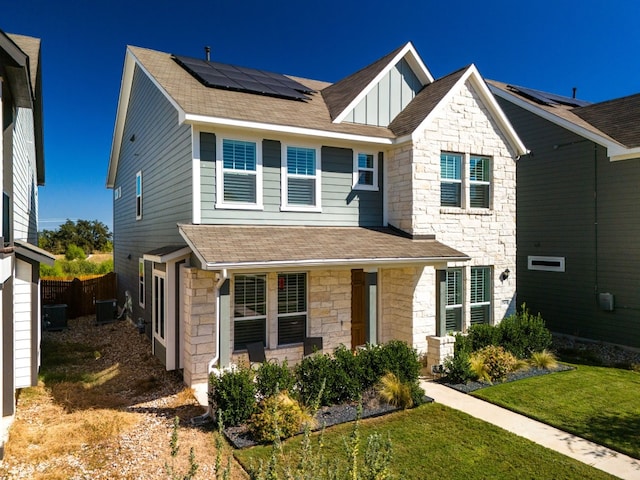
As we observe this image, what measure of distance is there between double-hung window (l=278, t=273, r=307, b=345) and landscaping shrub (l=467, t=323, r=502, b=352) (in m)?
4.35

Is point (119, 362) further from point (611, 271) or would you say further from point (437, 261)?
point (611, 271)

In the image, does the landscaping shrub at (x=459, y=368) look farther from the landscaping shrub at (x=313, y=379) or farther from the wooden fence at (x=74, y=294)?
the wooden fence at (x=74, y=294)

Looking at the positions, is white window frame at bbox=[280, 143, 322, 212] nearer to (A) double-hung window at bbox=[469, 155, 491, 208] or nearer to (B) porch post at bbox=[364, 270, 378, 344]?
(B) porch post at bbox=[364, 270, 378, 344]

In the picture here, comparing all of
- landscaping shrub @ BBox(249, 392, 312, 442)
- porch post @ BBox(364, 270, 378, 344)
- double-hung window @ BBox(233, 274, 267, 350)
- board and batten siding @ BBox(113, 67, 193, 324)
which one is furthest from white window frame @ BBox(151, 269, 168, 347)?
porch post @ BBox(364, 270, 378, 344)

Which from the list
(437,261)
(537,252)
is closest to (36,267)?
(437,261)

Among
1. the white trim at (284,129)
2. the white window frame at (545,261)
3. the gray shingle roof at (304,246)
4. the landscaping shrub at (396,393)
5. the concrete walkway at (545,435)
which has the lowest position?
the concrete walkway at (545,435)

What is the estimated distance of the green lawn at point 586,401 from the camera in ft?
22.8

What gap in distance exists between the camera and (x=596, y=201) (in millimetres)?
13320

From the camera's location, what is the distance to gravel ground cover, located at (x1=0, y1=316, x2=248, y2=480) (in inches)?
224

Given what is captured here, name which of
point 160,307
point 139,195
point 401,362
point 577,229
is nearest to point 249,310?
point 160,307

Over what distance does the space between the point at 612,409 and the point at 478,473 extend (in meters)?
4.17

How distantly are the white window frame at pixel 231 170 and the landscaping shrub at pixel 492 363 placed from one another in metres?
6.42

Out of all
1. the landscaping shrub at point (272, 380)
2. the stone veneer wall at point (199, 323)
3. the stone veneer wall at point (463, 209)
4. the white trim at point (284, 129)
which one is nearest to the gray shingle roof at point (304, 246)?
the stone veneer wall at point (463, 209)

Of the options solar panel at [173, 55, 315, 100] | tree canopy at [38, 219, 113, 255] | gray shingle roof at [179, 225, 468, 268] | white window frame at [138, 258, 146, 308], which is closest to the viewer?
gray shingle roof at [179, 225, 468, 268]
